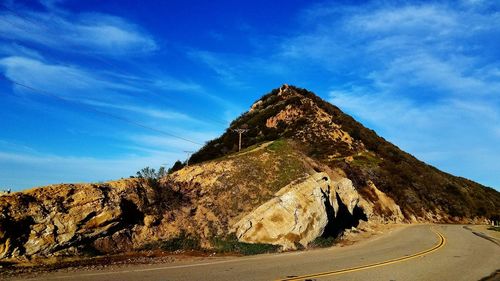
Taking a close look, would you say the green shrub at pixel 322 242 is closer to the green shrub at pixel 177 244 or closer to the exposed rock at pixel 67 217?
the green shrub at pixel 177 244

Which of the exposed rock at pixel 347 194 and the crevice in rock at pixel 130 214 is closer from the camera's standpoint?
the crevice in rock at pixel 130 214

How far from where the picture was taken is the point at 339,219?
26.9 metres

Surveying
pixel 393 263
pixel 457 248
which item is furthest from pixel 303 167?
pixel 393 263

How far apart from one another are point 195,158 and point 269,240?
5485 cm

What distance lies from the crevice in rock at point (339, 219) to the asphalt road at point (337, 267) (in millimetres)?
3472

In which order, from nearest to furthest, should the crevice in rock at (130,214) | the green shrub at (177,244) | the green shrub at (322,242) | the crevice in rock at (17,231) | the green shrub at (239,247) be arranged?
1. the crevice in rock at (17,231)
2. the green shrub at (239,247)
3. the green shrub at (177,244)
4. the crevice in rock at (130,214)
5. the green shrub at (322,242)

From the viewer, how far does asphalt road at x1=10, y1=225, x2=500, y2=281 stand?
12.1 meters

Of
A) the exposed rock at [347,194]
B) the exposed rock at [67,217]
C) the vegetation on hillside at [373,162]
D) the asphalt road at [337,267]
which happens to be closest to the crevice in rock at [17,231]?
the exposed rock at [67,217]

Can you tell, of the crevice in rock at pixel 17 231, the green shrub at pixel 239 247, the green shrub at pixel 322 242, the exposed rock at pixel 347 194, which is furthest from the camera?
the exposed rock at pixel 347 194

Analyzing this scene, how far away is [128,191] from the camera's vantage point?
20.5 metres

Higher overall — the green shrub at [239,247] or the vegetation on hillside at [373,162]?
the vegetation on hillside at [373,162]

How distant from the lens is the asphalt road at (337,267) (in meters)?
12.1

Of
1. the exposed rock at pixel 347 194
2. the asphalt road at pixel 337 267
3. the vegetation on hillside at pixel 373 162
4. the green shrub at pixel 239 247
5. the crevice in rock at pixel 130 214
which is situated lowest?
the asphalt road at pixel 337 267

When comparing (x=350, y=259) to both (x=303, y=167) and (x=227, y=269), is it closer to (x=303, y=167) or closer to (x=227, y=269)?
(x=227, y=269)
